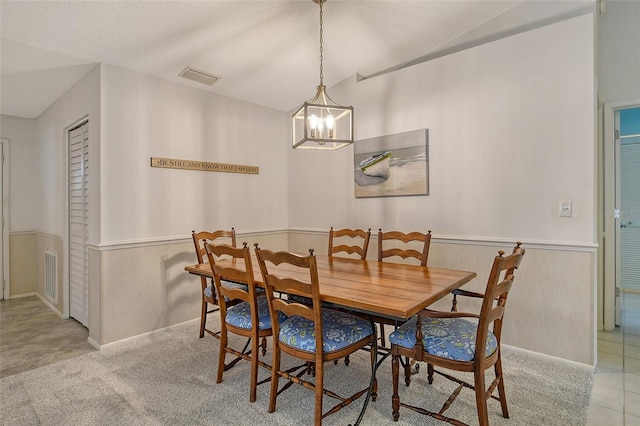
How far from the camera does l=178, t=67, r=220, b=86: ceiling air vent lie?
3222 millimetres

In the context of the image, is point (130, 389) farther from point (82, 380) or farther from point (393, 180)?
point (393, 180)

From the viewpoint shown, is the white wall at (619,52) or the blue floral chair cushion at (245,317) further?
the white wall at (619,52)

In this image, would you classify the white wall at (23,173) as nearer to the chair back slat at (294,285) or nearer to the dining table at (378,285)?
the dining table at (378,285)

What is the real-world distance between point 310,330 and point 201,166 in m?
2.34

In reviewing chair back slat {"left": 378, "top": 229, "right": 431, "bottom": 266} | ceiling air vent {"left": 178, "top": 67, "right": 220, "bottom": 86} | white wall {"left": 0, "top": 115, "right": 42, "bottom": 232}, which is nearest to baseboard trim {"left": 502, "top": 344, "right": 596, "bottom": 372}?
chair back slat {"left": 378, "top": 229, "right": 431, "bottom": 266}

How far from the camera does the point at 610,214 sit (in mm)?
3205

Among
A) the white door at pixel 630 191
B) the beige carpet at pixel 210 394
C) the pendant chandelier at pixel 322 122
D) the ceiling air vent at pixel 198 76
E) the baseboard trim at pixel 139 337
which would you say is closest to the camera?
the beige carpet at pixel 210 394

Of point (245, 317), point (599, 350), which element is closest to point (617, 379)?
point (599, 350)

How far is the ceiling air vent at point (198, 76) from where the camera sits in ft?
10.6

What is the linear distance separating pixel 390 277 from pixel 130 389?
6.05ft

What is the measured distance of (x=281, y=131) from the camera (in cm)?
445

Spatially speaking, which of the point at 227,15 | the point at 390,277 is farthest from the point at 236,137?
the point at 390,277

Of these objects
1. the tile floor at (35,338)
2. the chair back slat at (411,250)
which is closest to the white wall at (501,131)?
the chair back slat at (411,250)

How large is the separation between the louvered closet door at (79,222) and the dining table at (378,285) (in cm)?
161
